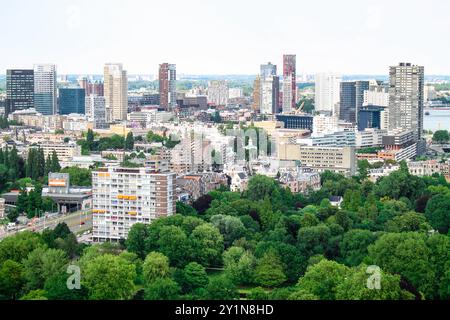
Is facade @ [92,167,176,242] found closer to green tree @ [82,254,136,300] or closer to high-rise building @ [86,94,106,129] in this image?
green tree @ [82,254,136,300]

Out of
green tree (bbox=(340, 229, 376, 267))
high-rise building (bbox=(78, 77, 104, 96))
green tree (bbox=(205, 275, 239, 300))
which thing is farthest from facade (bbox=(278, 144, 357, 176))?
high-rise building (bbox=(78, 77, 104, 96))

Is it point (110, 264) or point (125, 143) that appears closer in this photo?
point (110, 264)

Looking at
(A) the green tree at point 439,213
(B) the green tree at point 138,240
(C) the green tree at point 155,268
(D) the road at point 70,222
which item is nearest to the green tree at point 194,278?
(C) the green tree at point 155,268

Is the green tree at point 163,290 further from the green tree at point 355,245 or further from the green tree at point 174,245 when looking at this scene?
the green tree at point 355,245
